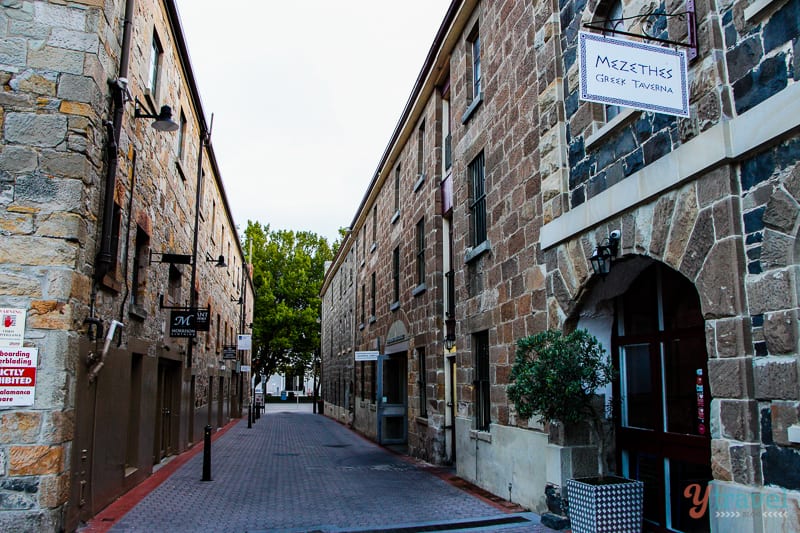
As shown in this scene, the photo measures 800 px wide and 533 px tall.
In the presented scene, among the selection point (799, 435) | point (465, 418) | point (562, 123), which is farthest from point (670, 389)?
point (465, 418)

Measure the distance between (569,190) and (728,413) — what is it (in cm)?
355

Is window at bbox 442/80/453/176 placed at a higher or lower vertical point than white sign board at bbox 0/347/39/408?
higher

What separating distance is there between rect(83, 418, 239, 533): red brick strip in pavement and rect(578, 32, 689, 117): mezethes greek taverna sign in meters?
6.95

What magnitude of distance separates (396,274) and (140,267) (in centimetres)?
901

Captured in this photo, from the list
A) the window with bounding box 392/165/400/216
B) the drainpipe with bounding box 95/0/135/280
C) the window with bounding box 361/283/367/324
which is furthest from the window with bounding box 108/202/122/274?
the window with bounding box 361/283/367/324

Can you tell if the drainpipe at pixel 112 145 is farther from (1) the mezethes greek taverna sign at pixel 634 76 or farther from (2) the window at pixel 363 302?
(2) the window at pixel 363 302

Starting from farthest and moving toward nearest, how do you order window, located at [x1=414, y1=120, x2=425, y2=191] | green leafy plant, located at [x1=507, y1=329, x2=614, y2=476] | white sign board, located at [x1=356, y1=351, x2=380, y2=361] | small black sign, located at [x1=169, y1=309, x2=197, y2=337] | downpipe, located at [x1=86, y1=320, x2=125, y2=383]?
white sign board, located at [x1=356, y1=351, x2=380, y2=361]
window, located at [x1=414, y1=120, x2=425, y2=191]
small black sign, located at [x1=169, y1=309, x2=197, y2=337]
downpipe, located at [x1=86, y1=320, x2=125, y2=383]
green leafy plant, located at [x1=507, y1=329, x2=614, y2=476]

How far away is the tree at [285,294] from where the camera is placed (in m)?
49.3

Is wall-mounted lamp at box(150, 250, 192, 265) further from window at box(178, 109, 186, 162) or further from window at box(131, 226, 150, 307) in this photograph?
window at box(178, 109, 186, 162)

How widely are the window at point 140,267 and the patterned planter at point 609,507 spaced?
24.0ft

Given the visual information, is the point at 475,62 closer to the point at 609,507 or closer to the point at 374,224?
the point at 609,507

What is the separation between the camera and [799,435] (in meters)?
4.27

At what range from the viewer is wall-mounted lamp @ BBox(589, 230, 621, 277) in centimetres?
662

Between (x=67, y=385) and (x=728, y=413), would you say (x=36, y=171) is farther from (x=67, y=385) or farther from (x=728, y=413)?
(x=728, y=413)
